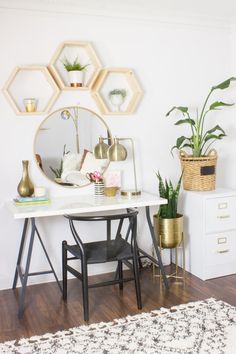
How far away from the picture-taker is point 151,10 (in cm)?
363

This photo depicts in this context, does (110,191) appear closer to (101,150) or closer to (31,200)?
(101,150)

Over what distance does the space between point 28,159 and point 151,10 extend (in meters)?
1.61

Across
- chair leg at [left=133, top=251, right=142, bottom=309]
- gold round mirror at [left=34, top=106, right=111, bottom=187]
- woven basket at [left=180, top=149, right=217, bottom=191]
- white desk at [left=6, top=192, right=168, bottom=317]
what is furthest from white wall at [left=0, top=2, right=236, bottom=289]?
chair leg at [left=133, top=251, right=142, bottom=309]

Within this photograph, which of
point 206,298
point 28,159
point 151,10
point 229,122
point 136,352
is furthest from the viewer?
point 229,122

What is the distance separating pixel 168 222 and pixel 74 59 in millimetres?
1514

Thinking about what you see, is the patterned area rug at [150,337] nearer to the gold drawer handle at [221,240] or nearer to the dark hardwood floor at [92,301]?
the dark hardwood floor at [92,301]

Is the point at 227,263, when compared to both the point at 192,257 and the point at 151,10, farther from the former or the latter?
the point at 151,10

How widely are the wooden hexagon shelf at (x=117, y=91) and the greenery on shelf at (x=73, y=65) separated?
17 centimetres

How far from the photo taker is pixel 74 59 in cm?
351

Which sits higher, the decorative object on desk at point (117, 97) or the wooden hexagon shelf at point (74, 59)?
the wooden hexagon shelf at point (74, 59)

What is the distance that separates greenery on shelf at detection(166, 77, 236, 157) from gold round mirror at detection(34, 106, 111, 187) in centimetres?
64

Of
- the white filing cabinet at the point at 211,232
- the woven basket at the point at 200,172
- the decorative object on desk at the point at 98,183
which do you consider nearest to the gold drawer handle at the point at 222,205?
the white filing cabinet at the point at 211,232

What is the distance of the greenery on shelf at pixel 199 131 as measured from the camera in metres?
3.55

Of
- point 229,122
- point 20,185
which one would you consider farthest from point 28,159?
point 229,122
